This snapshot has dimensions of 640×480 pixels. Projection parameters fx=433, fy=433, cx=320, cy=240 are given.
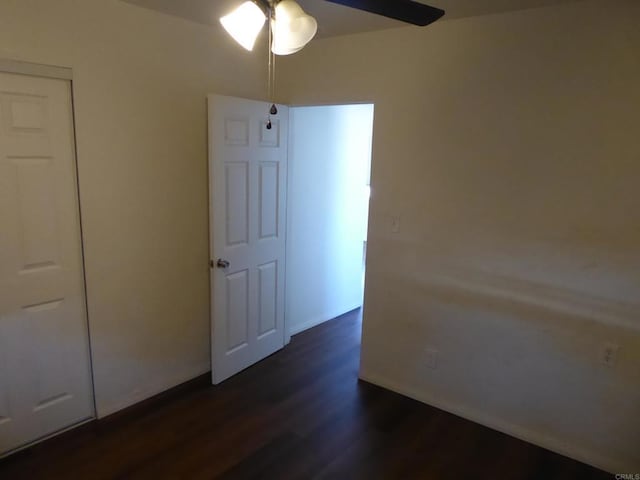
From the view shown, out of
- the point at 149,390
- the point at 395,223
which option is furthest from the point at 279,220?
the point at 149,390

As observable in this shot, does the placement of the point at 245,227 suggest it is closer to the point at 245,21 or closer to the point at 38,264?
the point at 38,264

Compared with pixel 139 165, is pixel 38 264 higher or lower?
lower

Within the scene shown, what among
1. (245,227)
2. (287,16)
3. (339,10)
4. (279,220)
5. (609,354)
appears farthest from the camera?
(279,220)

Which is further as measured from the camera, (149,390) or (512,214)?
(149,390)

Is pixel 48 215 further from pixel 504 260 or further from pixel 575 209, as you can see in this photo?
pixel 575 209

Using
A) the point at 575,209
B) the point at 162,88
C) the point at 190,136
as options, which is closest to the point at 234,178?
the point at 190,136

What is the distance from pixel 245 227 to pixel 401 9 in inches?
77.9

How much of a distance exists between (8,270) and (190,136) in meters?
1.26

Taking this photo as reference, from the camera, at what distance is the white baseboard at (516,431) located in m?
2.30

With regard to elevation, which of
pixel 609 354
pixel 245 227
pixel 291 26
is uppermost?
pixel 291 26

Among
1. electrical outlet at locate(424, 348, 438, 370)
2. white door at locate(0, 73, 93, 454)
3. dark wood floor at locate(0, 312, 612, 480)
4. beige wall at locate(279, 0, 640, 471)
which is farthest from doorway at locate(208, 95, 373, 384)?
electrical outlet at locate(424, 348, 438, 370)

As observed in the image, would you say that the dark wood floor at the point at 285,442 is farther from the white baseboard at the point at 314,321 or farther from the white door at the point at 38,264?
the white baseboard at the point at 314,321

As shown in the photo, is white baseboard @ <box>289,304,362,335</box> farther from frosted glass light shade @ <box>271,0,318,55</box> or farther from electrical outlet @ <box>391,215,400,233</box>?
frosted glass light shade @ <box>271,0,318,55</box>

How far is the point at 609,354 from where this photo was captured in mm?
2227
